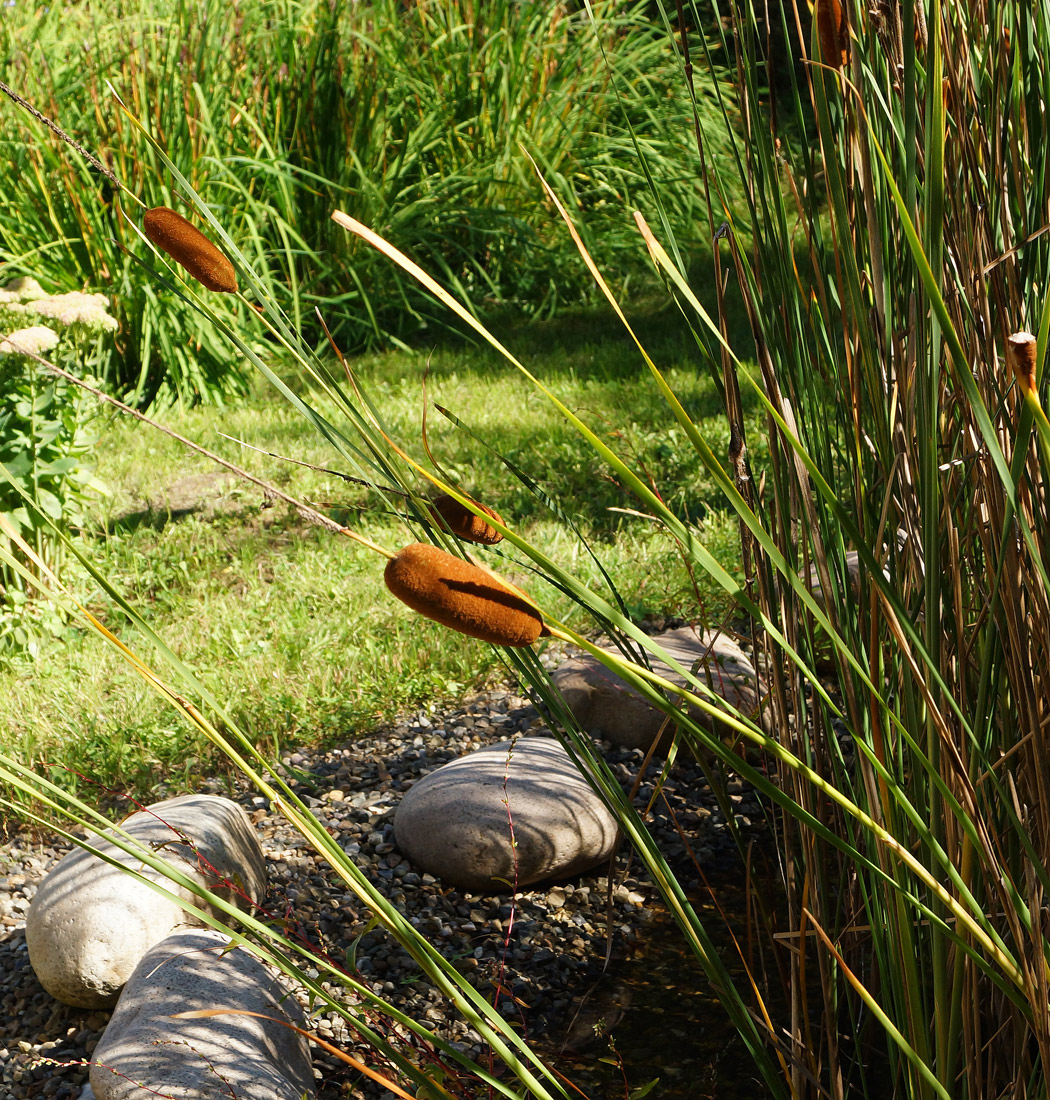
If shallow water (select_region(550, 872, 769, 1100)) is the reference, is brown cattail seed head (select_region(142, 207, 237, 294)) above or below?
above

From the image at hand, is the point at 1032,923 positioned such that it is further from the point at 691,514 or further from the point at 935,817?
the point at 691,514

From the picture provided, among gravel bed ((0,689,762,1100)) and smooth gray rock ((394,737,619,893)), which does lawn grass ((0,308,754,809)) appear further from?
smooth gray rock ((394,737,619,893))

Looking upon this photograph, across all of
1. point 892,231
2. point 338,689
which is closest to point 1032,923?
point 892,231

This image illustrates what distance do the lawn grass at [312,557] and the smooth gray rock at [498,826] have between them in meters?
0.58

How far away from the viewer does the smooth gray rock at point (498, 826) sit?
8.06 ft

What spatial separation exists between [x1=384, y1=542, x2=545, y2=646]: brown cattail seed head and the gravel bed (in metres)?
1.22

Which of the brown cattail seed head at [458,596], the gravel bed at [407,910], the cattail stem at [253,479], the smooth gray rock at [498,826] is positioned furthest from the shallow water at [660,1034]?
the brown cattail seed head at [458,596]

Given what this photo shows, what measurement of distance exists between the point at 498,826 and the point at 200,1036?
0.83 metres

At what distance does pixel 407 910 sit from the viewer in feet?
7.84

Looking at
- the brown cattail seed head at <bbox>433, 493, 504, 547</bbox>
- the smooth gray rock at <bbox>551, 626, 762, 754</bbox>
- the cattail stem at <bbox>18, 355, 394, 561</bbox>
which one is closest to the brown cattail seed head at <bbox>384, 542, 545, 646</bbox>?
the cattail stem at <bbox>18, 355, 394, 561</bbox>

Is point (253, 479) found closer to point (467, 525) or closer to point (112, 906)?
point (467, 525)

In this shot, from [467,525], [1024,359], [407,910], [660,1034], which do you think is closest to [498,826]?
[407,910]

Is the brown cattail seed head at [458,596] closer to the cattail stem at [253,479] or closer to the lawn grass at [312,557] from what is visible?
the cattail stem at [253,479]

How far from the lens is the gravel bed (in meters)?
2.07
